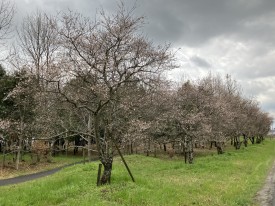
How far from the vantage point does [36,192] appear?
49.5 feet

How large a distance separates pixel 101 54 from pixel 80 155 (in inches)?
1576

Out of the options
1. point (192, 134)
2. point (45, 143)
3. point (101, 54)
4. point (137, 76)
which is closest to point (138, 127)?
point (137, 76)

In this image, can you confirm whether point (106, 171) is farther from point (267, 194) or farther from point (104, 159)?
point (267, 194)

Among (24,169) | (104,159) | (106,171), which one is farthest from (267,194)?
(24,169)

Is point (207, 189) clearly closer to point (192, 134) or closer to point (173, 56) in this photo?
point (173, 56)

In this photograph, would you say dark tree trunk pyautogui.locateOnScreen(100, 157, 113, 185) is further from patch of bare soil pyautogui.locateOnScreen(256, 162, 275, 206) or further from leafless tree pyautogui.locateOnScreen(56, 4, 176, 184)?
patch of bare soil pyautogui.locateOnScreen(256, 162, 275, 206)

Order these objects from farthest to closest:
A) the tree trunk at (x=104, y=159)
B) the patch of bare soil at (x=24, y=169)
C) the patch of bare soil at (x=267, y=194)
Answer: the patch of bare soil at (x=24, y=169) < the tree trunk at (x=104, y=159) < the patch of bare soil at (x=267, y=194)

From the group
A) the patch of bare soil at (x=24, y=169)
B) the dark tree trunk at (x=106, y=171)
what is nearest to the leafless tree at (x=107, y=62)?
the dark tree trunk at (x=106, y=171)

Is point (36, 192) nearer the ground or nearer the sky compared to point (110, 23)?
nearer the ground

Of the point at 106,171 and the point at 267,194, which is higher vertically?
the point at 106,171

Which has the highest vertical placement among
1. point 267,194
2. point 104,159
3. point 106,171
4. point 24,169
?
point 104,159

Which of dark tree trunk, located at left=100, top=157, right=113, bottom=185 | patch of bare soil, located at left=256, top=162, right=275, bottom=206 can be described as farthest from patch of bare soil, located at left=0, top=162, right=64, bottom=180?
patch of bare soil, located at left=256, top=162, right=275, bottom=206

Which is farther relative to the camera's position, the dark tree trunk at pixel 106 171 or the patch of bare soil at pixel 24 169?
the patch of bare soil at pixel 24 169

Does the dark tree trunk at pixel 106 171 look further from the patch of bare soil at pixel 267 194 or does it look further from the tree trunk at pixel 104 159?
the patch of bare soil at pixel 267 194
